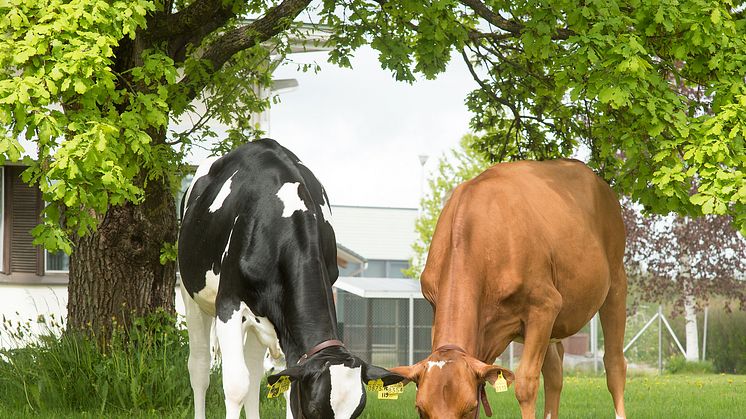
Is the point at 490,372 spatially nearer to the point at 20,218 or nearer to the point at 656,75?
the point at 656,75

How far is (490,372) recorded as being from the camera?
19.8ft

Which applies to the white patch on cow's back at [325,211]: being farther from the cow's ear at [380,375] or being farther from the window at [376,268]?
the window at [376,268]

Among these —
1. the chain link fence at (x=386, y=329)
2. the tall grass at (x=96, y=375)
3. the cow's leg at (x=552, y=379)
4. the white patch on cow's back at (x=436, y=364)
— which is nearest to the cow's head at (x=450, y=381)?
the white patch on cow's back at (x=436, y=364)

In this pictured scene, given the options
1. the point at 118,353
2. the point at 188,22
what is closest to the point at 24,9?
the point at 188,22

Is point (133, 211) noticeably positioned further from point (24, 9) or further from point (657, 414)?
point (657, 414)

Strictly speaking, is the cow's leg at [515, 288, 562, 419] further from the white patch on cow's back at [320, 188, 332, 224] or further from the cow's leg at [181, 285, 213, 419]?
the cow's leg at [181, 285, 213, 419]

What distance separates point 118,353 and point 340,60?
4.97 metres

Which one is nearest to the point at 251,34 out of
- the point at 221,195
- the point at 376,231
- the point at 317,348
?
the point at 221,195

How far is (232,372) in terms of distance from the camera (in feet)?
22.7

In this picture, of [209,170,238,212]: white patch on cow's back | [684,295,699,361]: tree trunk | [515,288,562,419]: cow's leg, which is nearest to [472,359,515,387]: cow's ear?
[515,288,562,419]: cow's leg

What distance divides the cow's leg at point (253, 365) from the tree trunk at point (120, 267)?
4.16 metres

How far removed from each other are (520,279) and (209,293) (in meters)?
2.45

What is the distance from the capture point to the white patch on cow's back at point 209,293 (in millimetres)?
7777

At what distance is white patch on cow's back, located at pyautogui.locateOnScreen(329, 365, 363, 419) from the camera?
5703mm
